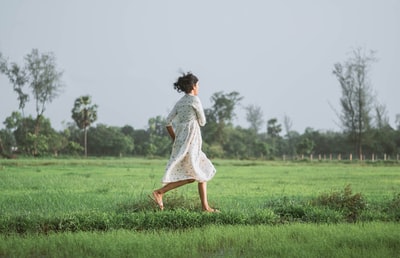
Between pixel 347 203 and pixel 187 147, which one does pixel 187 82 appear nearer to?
pixel 187 147

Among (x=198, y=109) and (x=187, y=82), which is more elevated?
(x=187, y=82)

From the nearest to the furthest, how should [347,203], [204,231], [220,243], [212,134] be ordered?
[220,243] → [204,231] → [347,203] → [212,134]

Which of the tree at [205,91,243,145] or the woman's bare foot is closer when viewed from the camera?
the woman's bare foot

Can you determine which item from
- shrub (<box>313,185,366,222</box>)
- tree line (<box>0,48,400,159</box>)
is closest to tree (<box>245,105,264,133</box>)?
tree line (<box>0,48,400,159</box>)

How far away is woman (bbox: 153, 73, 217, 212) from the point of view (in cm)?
713

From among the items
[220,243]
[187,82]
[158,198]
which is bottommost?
[220,243]

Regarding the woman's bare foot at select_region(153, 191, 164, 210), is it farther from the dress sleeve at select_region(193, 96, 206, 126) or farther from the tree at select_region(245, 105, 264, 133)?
the tree at select_region(245, 105, 264, 133)

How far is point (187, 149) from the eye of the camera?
23.7ft

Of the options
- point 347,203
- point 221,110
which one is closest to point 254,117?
point 221,110

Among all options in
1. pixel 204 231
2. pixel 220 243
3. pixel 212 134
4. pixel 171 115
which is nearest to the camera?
pixel 220 243

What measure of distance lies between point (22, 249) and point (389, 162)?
3920cm

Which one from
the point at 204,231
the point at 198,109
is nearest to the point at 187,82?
the point at 198,109

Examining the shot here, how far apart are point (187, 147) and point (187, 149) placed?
0.03 m

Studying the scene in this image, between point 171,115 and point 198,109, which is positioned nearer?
point 198,109
